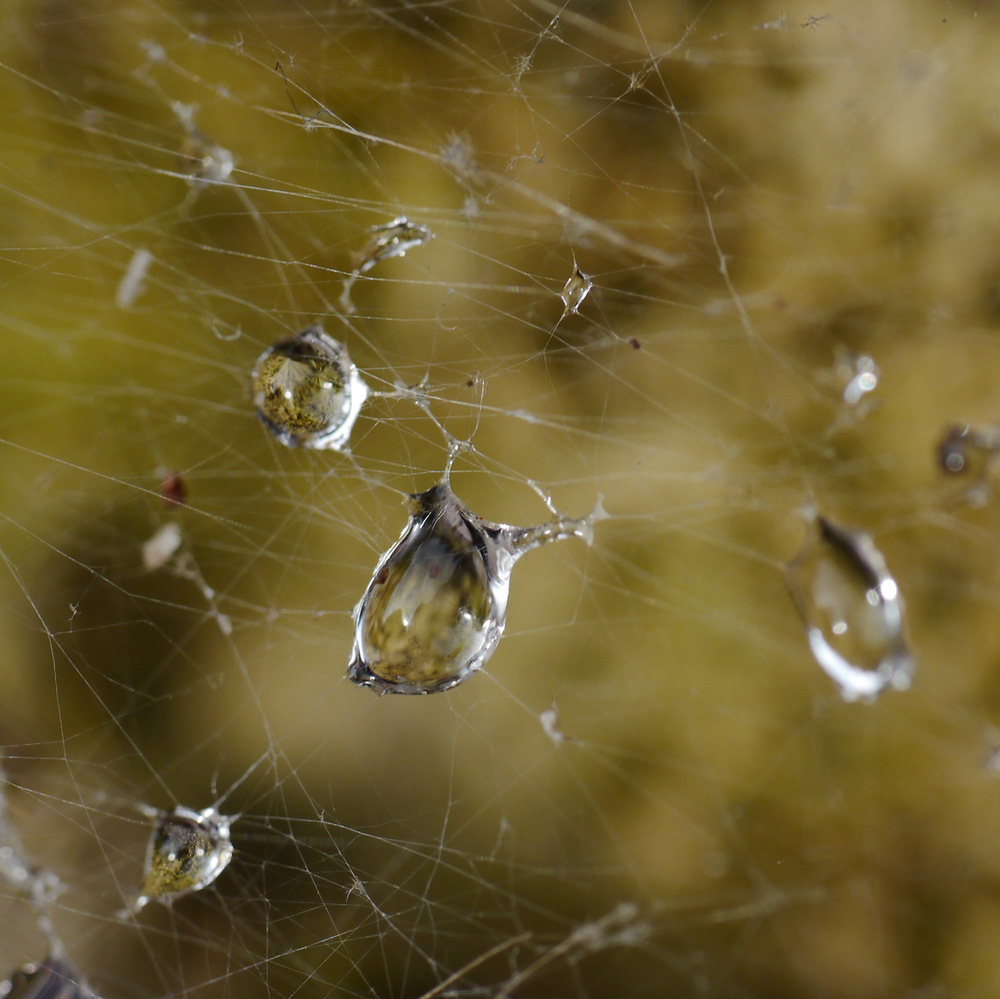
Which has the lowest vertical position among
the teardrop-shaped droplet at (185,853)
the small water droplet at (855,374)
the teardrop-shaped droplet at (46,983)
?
the teardrop-shaped droplet at (46,983)

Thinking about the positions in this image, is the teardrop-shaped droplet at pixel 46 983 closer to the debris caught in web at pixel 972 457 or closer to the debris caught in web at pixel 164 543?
the debris caught in web at pixel 164 543

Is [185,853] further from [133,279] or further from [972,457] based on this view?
[972,457]

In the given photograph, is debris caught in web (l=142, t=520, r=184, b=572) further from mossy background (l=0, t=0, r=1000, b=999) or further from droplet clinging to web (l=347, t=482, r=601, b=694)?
droplet clinging to web (l=347, t=482, r=601, b=694)

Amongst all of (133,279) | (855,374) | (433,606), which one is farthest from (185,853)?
(855,374)

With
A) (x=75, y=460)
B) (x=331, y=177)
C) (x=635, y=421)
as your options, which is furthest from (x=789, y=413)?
(x=75, y=460)

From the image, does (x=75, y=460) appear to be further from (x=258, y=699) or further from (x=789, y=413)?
(x=789, y=413)

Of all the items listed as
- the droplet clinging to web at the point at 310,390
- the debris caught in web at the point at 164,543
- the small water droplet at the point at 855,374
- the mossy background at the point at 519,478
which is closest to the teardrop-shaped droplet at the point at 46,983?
the mossy background at the point at 519,478
